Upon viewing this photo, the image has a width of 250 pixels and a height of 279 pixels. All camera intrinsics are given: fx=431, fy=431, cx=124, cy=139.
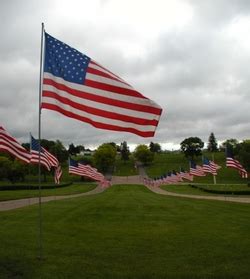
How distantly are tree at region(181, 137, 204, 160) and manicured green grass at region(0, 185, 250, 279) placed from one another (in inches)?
5638

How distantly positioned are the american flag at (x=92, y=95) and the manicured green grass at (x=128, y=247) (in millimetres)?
3261

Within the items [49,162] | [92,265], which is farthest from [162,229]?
[49,162]

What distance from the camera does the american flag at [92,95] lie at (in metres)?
10.7

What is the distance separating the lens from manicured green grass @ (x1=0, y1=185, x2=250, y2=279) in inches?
367

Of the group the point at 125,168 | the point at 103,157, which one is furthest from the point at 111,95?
the point at 125,168

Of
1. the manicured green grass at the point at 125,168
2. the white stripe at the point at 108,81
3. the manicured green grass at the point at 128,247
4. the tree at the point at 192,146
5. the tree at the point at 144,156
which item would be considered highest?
the tree at the point at 192,146

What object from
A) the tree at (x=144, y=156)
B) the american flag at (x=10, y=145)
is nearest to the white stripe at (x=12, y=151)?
the american flag at (x=10, y=145)

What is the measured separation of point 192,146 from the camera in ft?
531

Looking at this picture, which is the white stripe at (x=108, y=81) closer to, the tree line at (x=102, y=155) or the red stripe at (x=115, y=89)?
the red stripe at (x=115, y=89)

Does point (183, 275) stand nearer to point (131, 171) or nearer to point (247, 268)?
point (247, 268)

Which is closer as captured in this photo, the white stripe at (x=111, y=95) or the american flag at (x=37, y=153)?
the white stripe at (x=111, y=95)

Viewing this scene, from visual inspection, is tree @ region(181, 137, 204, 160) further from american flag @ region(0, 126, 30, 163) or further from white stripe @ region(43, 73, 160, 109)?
white stripe @ region(43, 73, 160, 109)

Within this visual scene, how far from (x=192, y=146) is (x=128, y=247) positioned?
498 feet

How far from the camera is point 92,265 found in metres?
9.82
